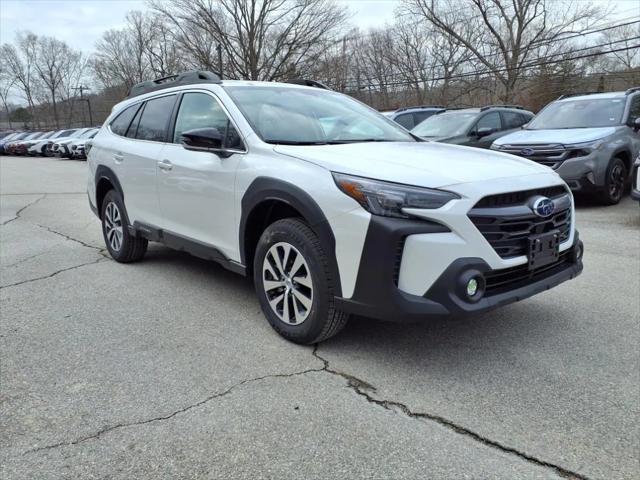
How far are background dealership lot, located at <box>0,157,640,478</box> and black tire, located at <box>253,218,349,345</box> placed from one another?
0.46 ft

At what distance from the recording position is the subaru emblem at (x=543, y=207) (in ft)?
10.1

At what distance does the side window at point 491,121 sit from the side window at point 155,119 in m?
7.80

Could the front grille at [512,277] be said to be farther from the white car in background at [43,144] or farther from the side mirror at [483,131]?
the white car in background at [43,144]

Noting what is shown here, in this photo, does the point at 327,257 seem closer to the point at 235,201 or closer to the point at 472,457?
the point at 235,201

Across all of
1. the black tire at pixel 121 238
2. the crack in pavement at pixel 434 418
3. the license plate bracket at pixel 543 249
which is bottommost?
the crack in pavement at pixel 434 418

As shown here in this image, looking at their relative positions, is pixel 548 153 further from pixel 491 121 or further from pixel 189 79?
pixel 189 79

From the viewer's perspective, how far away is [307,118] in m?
4.06

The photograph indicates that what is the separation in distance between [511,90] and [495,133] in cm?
2847

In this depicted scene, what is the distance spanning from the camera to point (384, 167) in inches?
120

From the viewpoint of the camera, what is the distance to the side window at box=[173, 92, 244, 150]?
3.89 meters

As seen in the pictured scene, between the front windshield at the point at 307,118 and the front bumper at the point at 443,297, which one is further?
the front windshield at the point at 307,118

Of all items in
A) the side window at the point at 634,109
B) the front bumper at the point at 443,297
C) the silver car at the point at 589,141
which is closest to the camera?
the front bumper at the point at 443,297

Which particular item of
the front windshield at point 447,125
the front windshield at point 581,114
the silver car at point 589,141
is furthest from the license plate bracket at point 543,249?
the front windshield at point 447,125

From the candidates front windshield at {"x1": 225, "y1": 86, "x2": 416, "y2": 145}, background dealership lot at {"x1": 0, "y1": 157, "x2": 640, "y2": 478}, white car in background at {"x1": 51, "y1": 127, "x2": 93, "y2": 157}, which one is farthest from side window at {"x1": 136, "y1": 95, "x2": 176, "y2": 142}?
white car in background at {"x1": 51, "y1": 127, "x2": 93, "y2": 157}
